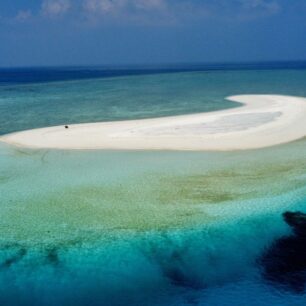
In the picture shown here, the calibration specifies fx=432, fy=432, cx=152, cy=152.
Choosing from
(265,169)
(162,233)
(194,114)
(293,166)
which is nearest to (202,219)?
(162,233)

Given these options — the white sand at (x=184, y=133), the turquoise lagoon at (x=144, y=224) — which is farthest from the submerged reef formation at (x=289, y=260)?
the white sand at (x=184, y=133)

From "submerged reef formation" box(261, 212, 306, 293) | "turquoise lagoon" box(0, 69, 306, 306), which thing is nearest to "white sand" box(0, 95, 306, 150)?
"turquoise lagoon" box(0, 69, 306, 306)

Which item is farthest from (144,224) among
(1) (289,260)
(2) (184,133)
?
(2) (184,133)

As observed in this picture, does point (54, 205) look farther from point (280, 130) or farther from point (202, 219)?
point (280, 130)

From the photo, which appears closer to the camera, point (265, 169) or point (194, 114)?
point (265, 169)

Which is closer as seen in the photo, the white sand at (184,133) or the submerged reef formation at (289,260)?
the submerged reef formation at (289,260)

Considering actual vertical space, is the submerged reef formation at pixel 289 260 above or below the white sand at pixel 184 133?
below

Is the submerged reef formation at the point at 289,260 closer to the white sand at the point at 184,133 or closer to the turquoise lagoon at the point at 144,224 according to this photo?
the turquoise lagoon at the point at 144,224
